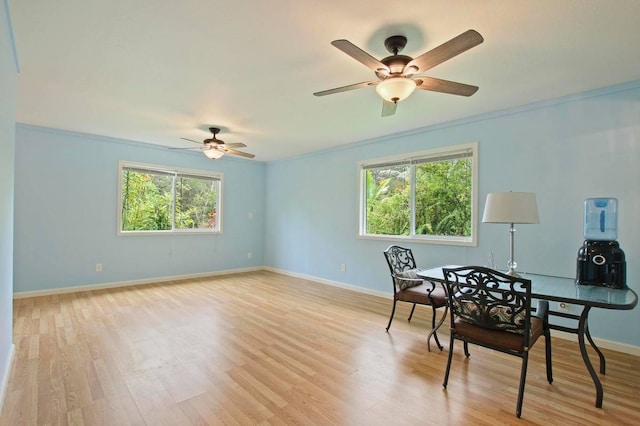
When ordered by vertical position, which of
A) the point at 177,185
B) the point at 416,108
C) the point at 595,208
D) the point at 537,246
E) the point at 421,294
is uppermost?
the point at 416,108

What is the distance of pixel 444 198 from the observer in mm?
4145

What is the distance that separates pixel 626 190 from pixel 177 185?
628 cm

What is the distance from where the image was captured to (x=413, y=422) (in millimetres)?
1821

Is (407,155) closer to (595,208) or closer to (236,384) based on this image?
(595,208)

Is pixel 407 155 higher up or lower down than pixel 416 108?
lower down

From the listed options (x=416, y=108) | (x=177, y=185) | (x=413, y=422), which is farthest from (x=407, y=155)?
(x=177, y=185)

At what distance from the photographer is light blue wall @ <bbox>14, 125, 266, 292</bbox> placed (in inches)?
173

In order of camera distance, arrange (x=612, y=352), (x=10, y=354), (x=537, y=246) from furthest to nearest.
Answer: (x=537, y=246)
(x=612, y=352)
(x=10, y=354)

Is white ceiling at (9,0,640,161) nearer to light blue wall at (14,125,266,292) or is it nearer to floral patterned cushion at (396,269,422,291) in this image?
light blue wall at (14,125,266,292)

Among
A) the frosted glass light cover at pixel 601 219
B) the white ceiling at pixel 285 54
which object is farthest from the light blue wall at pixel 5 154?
the frosted glass light cover at pixel 601 219

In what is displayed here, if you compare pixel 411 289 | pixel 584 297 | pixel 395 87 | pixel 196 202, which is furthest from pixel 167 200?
pixel 584 297

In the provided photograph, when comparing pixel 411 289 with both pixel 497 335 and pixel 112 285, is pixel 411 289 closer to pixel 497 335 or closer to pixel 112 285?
pixel 497 335

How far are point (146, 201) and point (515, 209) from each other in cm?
556

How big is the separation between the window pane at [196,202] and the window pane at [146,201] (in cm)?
18
